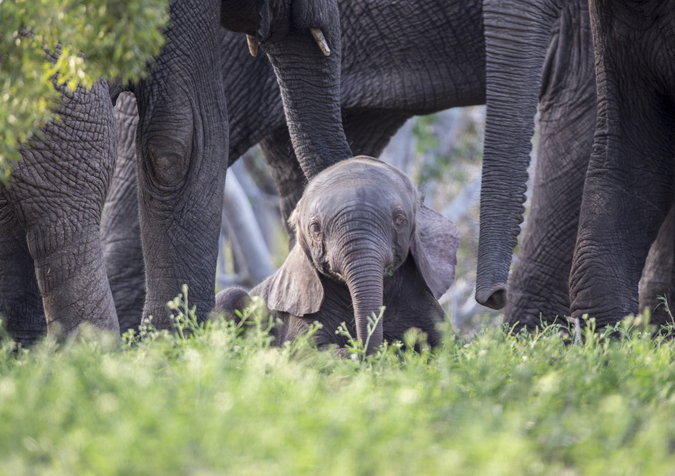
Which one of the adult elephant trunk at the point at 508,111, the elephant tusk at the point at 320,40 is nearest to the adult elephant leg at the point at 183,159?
the elephant tusk at the point at 320,40

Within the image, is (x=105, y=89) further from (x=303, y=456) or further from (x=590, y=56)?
(x=590, y=56)

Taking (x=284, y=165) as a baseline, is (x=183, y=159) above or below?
above

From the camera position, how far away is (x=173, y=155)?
4.15 metres

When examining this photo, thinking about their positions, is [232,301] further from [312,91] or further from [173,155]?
[312,91]

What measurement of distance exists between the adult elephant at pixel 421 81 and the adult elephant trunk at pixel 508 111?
0.90 m

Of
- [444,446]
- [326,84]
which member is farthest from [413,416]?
[326,84]

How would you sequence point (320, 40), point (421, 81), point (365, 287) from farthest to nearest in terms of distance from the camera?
point (421, 81) → point (320, 40) → point (365, 287)

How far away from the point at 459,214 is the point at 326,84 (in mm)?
10228

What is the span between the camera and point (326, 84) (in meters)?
4.49

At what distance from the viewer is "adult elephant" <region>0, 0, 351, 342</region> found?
3.60 metres

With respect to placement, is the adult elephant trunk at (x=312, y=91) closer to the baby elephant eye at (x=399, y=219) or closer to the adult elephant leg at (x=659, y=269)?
the baby elephant eye at (x=399, y=219)

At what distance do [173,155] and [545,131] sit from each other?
2396mm

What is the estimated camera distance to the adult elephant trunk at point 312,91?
447 cm

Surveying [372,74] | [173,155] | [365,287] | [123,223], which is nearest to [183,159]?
[173,155]
